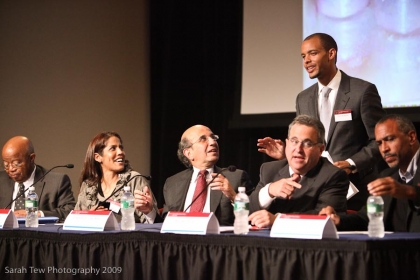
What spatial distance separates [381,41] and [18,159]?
290 centimetres

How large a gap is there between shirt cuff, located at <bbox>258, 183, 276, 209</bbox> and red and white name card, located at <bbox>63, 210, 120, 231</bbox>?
0.71 m

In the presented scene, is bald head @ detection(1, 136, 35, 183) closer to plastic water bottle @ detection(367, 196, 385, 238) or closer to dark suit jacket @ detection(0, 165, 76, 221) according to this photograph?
dark suit jacket @ detection(0, 165, 76, 221)

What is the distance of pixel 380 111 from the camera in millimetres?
4055

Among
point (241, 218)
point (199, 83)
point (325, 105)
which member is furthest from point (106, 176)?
point (199, 83)

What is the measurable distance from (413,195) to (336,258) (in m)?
0.59

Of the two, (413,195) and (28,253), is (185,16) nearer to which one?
(28,253)

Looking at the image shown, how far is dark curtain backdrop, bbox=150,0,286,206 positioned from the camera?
21.2 feet

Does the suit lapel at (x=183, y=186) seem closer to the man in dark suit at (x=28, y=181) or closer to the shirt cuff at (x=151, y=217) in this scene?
the shirt cuff at (x=151, y=217)

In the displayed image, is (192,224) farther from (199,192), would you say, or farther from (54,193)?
(54,193)

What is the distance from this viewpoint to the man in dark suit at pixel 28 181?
4.82 metres

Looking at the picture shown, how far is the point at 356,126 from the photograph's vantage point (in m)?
4.12

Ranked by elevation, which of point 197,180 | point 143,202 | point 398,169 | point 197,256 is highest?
point 398,169

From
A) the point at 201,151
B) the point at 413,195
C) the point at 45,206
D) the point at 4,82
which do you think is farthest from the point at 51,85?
the point at 413,195

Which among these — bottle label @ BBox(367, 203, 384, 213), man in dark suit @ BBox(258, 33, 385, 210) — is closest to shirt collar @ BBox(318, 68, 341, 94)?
man in dark suit @ BBox(258, 33, 385, 210)
